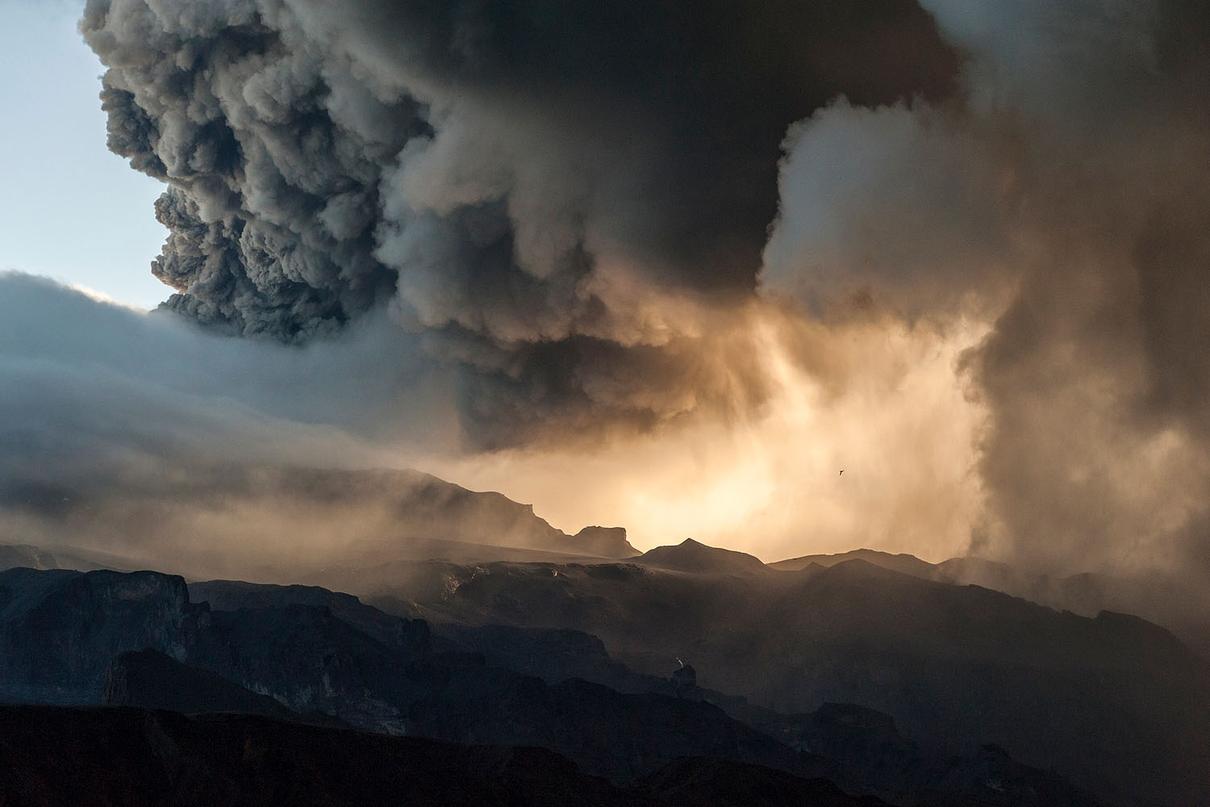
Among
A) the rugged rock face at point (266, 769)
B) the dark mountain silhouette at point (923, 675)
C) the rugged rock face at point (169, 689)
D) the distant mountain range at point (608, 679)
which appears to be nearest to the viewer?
the rugged rock face at point (266, 769)

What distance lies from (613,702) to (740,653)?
55374mm

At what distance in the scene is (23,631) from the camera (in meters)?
136

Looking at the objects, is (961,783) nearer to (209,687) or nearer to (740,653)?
(740,653)

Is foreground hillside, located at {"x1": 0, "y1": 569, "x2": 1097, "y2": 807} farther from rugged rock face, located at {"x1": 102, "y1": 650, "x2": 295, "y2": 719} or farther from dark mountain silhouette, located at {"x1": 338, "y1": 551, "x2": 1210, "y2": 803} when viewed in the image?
dark mountain silhouette, located at {"x1": 338, "y1": 551, "x2": 1210, "y2": 803}

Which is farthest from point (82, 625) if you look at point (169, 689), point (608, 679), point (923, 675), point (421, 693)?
point (923, 675)

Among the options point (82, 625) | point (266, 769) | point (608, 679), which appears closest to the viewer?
point (266, 769)

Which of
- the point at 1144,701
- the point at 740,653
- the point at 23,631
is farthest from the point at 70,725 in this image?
the point at 1144,701

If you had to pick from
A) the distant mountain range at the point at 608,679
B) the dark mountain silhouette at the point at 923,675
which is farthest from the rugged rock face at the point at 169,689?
the dark mountain silhouette at the point at 923,675

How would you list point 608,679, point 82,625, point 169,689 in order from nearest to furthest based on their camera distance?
1. point 169,689
2. point 82,625
3. point 608,679

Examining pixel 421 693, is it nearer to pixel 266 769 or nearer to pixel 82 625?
pixel 82 625

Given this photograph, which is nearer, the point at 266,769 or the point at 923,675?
the point at 266,769

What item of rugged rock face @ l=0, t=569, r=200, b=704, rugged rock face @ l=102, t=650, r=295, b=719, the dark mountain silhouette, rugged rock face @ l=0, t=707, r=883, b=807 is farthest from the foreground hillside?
rugged rock face @ l=0, t=707, r=883, b=807

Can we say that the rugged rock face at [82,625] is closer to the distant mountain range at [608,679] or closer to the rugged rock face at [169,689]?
the distant mountain range at [608,679]

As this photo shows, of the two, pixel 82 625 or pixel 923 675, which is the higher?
pixel 923 675
